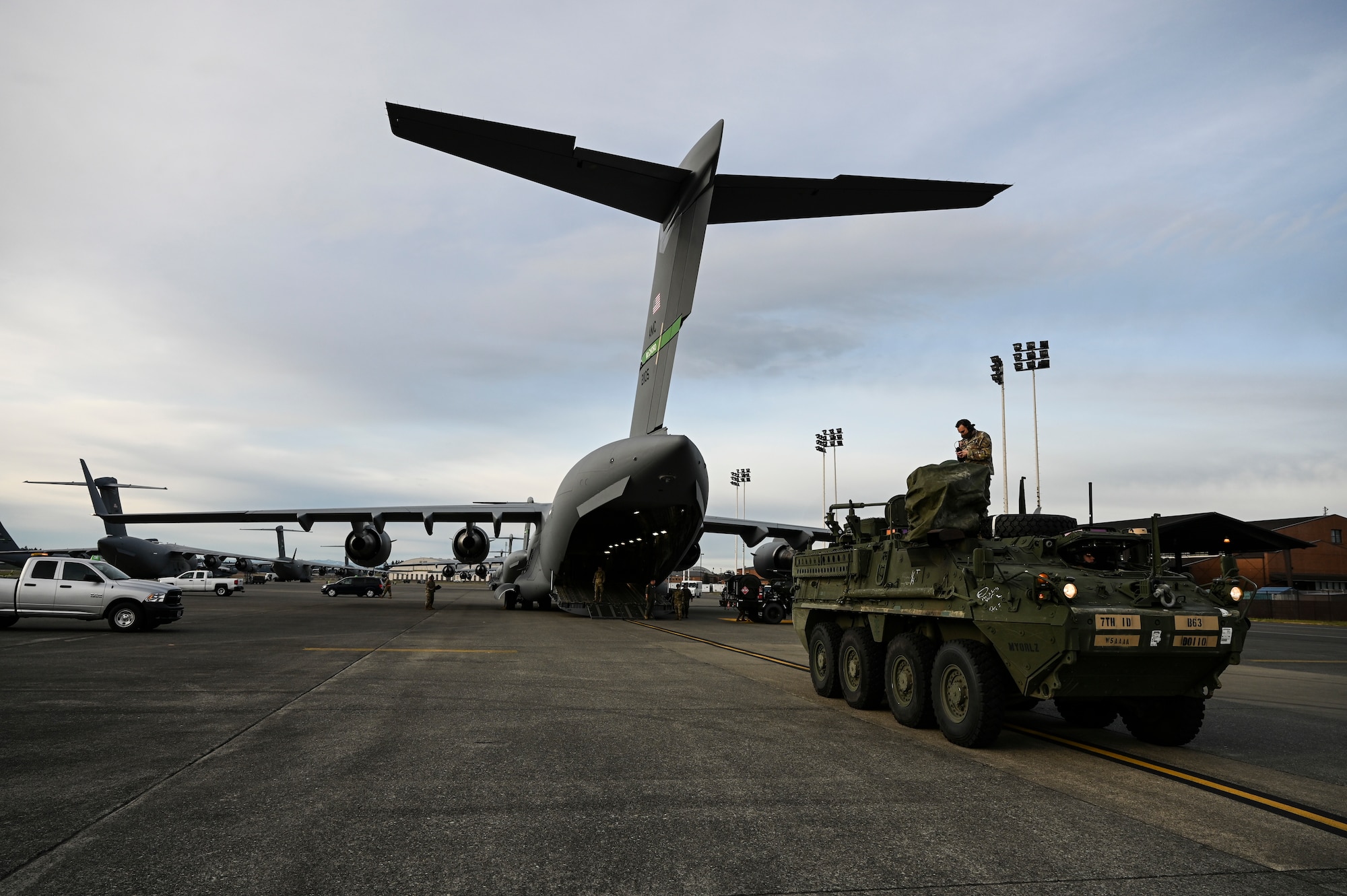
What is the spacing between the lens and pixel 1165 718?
7602 millimetres

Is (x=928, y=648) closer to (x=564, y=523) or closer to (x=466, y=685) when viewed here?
(x=466, y=685)

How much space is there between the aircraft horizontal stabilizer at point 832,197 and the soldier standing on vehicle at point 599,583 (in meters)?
15.2

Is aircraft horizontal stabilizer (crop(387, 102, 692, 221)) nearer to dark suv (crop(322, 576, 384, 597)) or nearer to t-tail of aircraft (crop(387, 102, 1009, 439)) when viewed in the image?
t-tail of aircraft (crop(387, 102, 1009, 439))

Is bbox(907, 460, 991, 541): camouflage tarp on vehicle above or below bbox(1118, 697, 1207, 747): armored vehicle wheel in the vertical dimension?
above

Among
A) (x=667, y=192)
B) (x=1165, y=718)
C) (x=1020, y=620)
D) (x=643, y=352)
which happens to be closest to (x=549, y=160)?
(x=667, y=192)

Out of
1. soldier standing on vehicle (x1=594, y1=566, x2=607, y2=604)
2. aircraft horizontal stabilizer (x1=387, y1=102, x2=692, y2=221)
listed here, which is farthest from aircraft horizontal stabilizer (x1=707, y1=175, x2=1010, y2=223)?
soldier standing on vehicle (x1=594, y1=566, x2=607, y2=604)

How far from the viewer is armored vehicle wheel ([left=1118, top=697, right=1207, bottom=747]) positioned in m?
7.42

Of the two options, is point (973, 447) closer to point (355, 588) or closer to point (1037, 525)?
point (1037, 525)

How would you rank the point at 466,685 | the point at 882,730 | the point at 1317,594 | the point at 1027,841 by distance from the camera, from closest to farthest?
the point at 1027,841 < the point at 882,730 < the point at 466,685 < the point at 1317,594

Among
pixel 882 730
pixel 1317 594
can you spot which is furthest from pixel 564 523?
pixel 1317 594

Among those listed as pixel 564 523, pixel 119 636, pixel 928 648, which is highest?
pixel 564 523

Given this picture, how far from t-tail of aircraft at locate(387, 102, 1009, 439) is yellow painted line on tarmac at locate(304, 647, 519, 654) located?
703 cm

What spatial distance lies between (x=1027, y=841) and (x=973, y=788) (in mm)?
1191

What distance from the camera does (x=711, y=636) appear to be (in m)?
20.9
